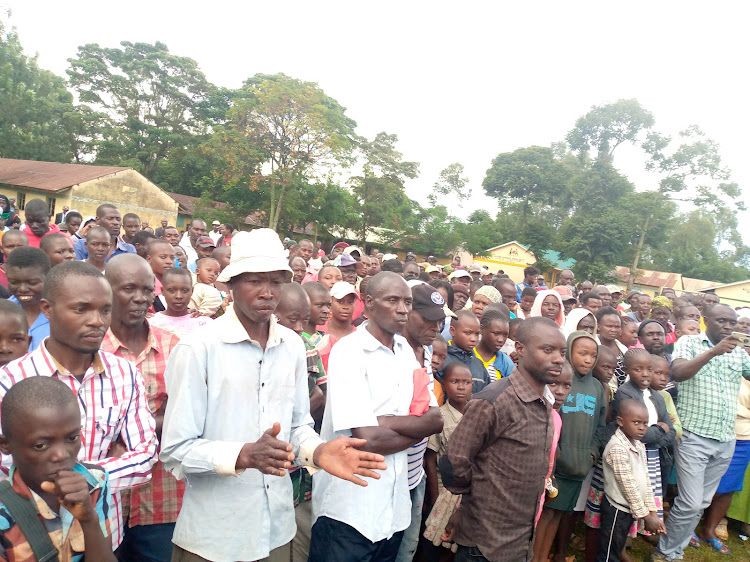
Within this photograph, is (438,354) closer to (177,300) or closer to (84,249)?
(177,300)

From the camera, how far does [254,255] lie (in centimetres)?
225

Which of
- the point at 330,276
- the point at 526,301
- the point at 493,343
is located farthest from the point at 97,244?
the point at 526,301

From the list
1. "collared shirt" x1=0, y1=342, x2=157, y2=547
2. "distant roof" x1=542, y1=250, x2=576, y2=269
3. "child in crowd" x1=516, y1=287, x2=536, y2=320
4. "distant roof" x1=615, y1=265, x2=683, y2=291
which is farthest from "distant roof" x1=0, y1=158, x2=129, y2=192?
"distant roof" x1=615, y1=265, x2=683, y2=291

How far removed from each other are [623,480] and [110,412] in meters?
3.72

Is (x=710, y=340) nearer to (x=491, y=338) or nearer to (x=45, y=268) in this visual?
(x=491, y=338)

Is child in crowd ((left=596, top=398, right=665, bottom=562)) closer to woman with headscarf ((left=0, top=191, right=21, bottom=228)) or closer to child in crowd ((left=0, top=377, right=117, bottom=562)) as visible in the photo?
child in crowd ((left=0, top=377, right=117, bottom=562))

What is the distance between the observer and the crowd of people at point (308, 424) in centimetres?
191

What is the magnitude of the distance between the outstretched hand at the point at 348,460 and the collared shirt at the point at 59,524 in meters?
0.83

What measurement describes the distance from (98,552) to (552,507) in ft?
11.6

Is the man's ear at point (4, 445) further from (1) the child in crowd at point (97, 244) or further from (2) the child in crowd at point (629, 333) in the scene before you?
(2) the child in crowd at point (629, 333)

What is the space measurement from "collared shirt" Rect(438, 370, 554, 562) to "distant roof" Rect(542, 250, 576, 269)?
3771 cm

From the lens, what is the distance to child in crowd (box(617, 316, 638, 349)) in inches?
242

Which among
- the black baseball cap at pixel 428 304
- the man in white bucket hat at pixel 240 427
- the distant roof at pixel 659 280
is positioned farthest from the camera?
the distant roof at pixel 659 280

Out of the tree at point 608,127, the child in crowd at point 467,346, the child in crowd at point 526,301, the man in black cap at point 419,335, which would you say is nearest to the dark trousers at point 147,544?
the man in black cap at point 419,335
